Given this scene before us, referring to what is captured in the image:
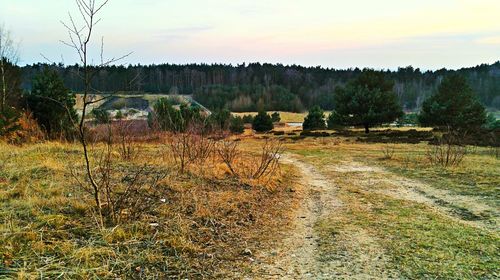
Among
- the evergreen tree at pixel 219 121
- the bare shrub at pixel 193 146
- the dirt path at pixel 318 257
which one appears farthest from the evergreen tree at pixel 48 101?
the dirt path at pixel 318 257

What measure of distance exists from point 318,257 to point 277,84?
106 metres

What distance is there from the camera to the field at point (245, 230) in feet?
14.2

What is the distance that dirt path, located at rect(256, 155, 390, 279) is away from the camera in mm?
4375

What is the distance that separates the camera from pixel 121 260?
432 cm

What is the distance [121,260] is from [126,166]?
527cm

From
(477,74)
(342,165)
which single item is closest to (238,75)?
(477,74)

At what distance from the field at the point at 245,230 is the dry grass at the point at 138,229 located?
0.02 m

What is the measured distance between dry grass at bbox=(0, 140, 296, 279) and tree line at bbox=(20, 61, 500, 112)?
75811 mm

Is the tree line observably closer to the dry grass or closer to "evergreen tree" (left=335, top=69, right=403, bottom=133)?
"evergreen tree" (left=335, top=69, right=403, bottom=133)

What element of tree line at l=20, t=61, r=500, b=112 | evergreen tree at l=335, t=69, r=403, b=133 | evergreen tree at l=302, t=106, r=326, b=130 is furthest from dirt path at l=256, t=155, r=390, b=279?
tree line at l=20, t=61, r=500, b=112

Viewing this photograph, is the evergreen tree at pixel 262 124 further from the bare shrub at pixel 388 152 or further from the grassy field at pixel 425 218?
the grassy field at pixel 425 218

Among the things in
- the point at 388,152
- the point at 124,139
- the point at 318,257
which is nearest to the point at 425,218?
the point at 318,257

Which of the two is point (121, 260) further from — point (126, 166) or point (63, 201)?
point (126, 166)

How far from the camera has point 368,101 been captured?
32594mm
